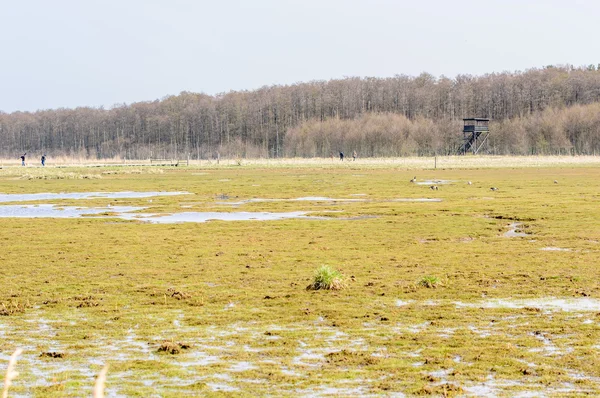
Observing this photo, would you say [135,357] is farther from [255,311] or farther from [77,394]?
[255,311]

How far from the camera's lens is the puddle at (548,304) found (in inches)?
596

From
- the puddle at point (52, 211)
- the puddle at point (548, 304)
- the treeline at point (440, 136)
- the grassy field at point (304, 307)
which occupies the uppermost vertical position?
the treeline at point (440, 136)

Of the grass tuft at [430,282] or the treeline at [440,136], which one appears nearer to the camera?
the grass tuft at [430,282]

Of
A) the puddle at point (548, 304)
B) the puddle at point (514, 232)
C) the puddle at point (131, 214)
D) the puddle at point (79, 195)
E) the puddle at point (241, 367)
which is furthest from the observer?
the puddle at point (79, 195)

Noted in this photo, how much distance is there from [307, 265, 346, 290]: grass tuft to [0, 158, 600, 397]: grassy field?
124mm

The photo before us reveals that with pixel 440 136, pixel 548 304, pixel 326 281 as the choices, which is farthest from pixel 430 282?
pixel 440 136

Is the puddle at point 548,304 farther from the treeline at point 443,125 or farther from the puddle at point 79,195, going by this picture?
the treeline at point 443,125

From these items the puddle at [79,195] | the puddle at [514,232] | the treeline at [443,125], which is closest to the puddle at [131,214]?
the puddle at [79,195]

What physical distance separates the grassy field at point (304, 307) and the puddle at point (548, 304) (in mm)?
70

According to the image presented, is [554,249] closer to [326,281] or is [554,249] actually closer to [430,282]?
[430,282]

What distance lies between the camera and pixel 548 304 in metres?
15.6

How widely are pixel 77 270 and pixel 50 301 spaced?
14.2ft

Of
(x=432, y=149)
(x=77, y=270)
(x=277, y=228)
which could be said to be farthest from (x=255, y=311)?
(x=432, y=149)

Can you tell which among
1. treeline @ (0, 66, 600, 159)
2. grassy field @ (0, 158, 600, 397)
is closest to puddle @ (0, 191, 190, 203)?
grassy field @ (0, 158, 600, 397)
